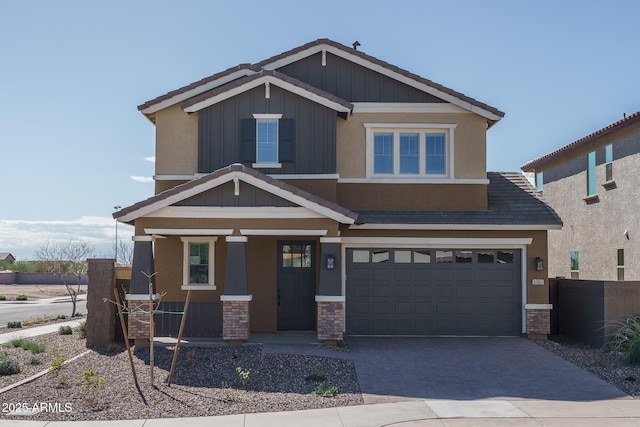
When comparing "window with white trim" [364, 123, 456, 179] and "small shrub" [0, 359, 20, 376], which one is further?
"window with white trim" [364, 123, 456, 179]

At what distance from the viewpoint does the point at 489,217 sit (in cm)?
1752

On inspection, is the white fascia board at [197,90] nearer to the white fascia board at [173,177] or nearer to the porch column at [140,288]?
the white fascia board at [173,177]

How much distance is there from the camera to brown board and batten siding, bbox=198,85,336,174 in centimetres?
1756

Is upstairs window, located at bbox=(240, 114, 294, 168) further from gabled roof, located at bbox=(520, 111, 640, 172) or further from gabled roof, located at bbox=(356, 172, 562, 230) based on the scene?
gabled roof, located at bbox=(520, 111, 640, 172)

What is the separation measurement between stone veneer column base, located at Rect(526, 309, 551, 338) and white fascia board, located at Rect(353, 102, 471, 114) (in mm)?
5746

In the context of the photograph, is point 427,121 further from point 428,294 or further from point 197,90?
point 197,90

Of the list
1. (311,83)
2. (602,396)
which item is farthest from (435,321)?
(311,83)

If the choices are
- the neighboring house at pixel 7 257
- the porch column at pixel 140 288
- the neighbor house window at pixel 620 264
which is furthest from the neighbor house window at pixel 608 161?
the neighboring house at pixel 7 257

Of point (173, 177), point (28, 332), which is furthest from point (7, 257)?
point (173, 177)

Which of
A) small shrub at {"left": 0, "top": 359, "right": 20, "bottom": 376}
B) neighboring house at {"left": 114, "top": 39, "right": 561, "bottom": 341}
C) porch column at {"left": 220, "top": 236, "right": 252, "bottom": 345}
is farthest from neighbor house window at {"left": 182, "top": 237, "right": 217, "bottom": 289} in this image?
small shrub at {"left": 0, "top": 359, "right": 20, "bottom": 376}

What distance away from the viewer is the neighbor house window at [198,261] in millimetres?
17703

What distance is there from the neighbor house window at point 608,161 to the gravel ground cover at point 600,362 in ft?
20.6

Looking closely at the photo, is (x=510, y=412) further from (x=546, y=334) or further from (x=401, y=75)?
(x=401, y=75)

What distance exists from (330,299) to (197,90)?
23.3ft
